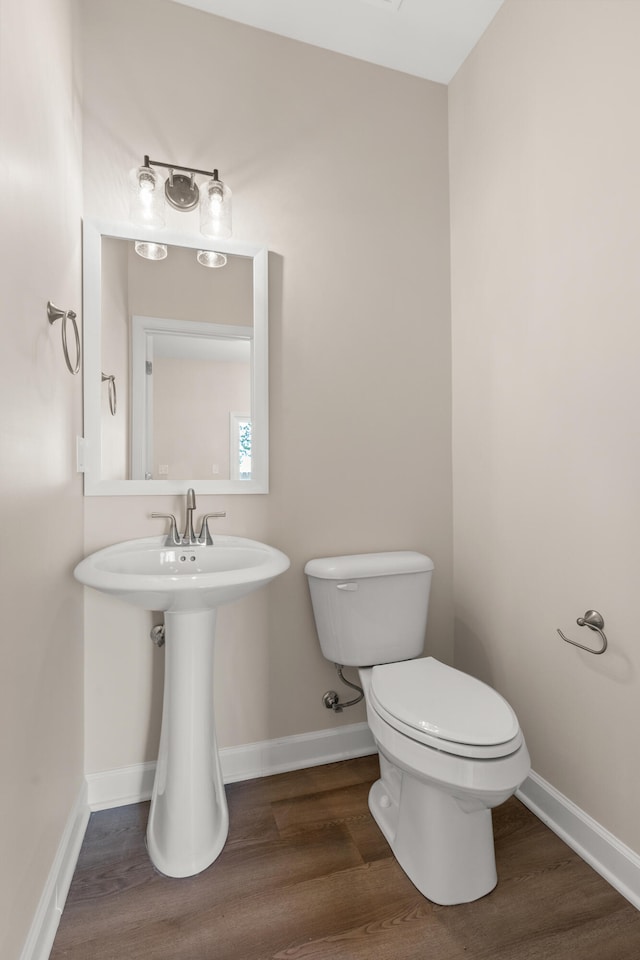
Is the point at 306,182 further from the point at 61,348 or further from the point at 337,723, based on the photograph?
the point at 337,723

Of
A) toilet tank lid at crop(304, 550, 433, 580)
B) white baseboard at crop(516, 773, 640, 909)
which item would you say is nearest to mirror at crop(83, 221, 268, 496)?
toilet tank lid at crop(304, 550, 433, 580)

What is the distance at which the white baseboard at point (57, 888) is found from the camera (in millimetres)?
1009

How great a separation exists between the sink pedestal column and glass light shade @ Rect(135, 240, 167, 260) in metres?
1.13

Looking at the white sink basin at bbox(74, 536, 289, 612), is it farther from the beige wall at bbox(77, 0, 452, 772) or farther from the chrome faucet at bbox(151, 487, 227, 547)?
the beige wall at bbox(77, 0, 452, 772)

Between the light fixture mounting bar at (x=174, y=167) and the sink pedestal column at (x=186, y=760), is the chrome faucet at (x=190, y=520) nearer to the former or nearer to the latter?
the sink pedestal column at (x=186, y=760)

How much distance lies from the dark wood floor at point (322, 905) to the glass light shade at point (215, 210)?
1.87 metres

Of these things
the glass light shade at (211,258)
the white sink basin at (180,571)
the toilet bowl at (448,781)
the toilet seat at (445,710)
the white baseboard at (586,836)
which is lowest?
the white baseboard at (586,836)

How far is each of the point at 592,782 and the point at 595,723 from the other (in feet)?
0.54

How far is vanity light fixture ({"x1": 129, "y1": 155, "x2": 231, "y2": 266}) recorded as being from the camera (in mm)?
1537

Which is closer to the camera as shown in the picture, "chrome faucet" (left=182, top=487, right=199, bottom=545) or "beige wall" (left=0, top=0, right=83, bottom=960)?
"beige wall" (left=0, top=0, right=83, bottom=960)

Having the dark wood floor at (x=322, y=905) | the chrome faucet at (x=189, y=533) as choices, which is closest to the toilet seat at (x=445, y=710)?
the dark wood floor at (x=322, y=905)

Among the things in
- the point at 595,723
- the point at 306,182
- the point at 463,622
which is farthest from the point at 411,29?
the point at 595,723

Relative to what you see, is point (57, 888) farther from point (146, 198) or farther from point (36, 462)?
point (146, 198)

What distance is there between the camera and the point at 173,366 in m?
1.61
